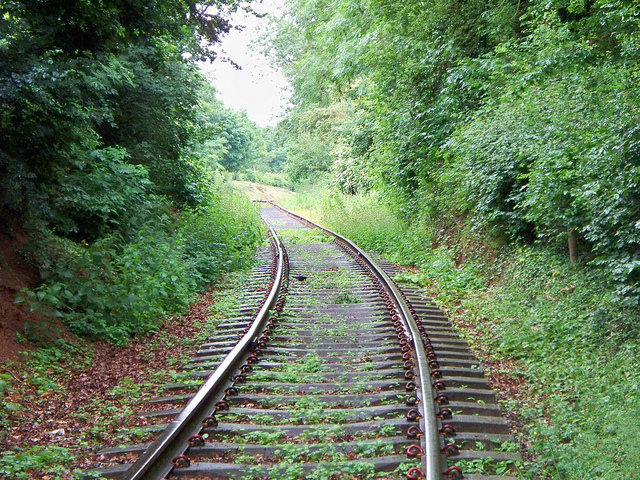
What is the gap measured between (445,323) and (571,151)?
277 centimetres

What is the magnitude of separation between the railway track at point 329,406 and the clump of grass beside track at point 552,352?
0.37 metres

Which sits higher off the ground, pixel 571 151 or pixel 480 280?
pixel 571 151

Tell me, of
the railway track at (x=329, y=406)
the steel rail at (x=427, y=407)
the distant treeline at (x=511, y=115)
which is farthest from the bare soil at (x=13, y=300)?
the distant treeline at (x=511, y=115)

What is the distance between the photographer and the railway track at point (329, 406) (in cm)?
379

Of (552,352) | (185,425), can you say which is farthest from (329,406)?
(552,352)

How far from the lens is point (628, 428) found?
13.8ft

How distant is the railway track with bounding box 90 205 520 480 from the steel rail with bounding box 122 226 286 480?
0.01 m

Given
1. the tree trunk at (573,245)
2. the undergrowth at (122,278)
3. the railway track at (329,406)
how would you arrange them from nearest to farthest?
the railway track at (329,406), the undergrowth at (122,278), the tree trunk at (573,245)

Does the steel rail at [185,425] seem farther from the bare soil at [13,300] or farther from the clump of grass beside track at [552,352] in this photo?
the clump of grass beside track at [552,352]

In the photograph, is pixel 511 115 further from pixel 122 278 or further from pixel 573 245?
pixel 122 278

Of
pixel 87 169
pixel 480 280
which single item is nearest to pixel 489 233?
pixel 480 280

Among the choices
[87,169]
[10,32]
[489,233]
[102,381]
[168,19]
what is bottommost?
[102,381]

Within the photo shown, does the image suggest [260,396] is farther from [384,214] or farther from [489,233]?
[384,214]

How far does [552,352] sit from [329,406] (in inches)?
113
